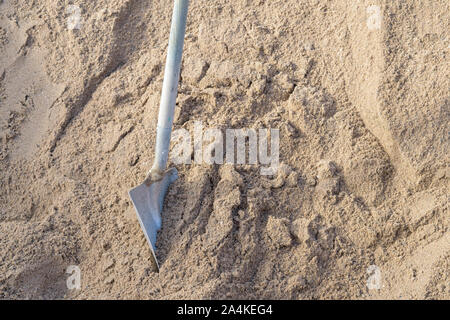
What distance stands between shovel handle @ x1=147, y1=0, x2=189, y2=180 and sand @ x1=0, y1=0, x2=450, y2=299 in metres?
0.13

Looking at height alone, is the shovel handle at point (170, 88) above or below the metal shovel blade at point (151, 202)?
above

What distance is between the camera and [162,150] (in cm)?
237

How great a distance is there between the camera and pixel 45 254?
2348 mm

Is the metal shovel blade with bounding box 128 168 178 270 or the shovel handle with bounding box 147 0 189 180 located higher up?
the shovel handle with bounding box 147 0 189 180

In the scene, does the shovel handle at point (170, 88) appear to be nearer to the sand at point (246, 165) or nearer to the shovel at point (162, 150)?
the shovel at point (162, 150)

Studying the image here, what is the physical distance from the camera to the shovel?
226 cm

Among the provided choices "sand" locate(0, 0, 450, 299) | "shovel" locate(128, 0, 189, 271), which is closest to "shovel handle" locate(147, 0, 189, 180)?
"shovel" locate(128, 0, 189, 271)

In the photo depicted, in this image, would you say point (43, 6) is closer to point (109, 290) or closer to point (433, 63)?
point (109, 290)

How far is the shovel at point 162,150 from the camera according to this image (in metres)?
2.26

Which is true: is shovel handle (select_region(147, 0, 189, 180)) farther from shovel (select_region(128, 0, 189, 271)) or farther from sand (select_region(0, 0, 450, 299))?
sand (select_region(0, 0, 450, 299))

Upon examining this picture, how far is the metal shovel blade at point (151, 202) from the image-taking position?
2.30 meters

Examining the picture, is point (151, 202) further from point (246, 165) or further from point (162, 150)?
point (246, 165)

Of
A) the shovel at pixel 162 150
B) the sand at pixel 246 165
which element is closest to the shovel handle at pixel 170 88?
the shovel at pixel 162 150

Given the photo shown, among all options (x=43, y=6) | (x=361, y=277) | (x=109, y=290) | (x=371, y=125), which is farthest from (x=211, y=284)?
(x=43, y=6)
